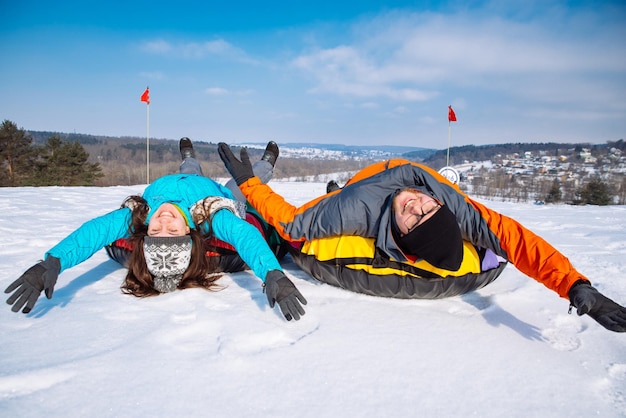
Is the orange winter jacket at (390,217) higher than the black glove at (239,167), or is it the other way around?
the black glove at (239,167)

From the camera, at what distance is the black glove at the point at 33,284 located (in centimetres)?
157

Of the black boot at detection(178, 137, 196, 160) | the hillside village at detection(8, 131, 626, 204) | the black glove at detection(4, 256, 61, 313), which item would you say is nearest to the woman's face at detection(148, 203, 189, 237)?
the black glove at detection(4, 256, 61, 313)

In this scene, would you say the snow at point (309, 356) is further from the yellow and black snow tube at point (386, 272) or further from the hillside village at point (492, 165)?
the hillside village at point (492, 165)

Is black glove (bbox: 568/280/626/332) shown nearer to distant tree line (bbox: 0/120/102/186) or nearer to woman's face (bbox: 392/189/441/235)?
woman's face (bbox: 392/189/441/235)

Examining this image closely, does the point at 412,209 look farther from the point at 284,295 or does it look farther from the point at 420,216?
the point at 284,295

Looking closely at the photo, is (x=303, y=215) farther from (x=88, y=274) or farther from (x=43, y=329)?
(x=88, y=274)

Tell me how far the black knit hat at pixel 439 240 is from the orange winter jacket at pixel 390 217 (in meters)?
0.16

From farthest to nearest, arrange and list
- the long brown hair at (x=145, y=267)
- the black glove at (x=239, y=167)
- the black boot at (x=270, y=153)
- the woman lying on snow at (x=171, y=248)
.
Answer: the black boot at (x=270, y=153)
the black glove at (x=239, y=167)
the long brown hair at (x=145, y=267)
the woman lying on snow at (x=171, y=248)

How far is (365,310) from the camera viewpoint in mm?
1815

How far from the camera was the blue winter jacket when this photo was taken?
73.2 inches

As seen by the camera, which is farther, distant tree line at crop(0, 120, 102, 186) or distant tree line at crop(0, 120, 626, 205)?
distant tree line at crop(0, 120, 626, 205)

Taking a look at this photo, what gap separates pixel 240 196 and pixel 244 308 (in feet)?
5.73

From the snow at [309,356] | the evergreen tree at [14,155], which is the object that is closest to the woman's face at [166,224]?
the snow at [309,356]

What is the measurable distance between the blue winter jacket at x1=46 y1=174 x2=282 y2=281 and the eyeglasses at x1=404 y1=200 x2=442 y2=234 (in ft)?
2.29
